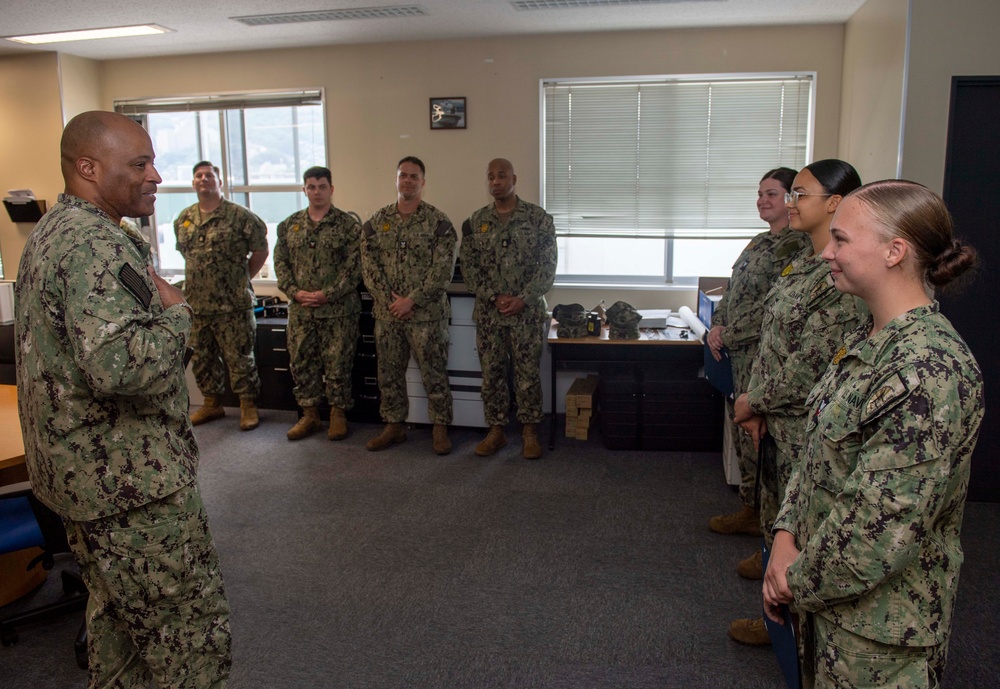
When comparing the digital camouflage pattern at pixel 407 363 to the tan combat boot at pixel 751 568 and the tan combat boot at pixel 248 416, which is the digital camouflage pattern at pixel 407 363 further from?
the tan combat boot at pixel 751 568

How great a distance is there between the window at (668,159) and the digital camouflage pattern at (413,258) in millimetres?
1077

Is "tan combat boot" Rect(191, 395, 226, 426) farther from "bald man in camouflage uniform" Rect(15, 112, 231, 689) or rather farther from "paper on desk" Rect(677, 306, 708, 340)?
"bald man in camouflage uniform" Rect(15, 112, 231, 689)

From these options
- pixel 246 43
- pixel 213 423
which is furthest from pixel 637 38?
pixel 213 423

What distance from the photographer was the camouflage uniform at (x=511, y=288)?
441 cm

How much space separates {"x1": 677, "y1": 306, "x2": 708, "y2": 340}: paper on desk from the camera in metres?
4.42

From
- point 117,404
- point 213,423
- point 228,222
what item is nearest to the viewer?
point 117,404

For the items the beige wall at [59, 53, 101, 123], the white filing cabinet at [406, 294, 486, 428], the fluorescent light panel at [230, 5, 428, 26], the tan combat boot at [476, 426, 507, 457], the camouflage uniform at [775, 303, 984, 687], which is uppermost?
the fluorescent light panel at [230, 5, 428, 26]

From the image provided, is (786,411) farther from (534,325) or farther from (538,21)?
(538,21)

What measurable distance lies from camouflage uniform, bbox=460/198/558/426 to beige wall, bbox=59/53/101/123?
3463 millimetres

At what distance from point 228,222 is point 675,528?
11.2ft

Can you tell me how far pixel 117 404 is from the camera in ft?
5.41

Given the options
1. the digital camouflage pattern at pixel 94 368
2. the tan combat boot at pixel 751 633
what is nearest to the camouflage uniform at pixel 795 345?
the tan combat boot at pixel 751 633

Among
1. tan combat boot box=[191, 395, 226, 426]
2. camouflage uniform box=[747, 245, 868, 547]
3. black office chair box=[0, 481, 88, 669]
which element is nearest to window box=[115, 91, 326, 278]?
tan combat boot box=[191, 395, 226, 426]

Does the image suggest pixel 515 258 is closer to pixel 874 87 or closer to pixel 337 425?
pixel 337 425
